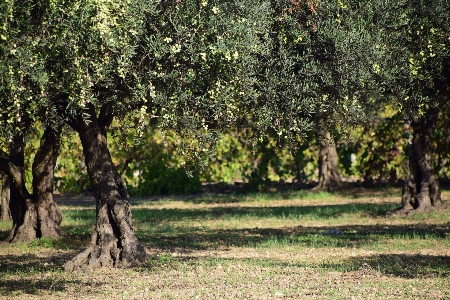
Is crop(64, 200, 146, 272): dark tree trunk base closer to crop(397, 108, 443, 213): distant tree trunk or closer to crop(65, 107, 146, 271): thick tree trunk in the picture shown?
crop(65, 107, 146, 271): thick tree trunk

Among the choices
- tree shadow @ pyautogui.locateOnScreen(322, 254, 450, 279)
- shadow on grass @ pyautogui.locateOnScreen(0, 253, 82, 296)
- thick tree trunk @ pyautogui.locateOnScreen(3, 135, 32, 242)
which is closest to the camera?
shadow on grass @ pyautogui.locateOnScreen(0, 253, 82, 296)

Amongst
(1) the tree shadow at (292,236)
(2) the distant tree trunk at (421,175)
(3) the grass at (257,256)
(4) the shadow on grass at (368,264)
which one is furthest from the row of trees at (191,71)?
(2) the distant tree trunk at (421,175)

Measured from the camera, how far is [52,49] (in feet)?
34.8

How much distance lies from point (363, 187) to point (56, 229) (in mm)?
14924

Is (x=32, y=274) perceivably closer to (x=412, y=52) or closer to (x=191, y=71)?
(x=191, y=71)

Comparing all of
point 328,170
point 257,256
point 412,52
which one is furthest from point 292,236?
point 328,170

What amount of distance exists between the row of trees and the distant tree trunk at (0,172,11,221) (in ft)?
11.6

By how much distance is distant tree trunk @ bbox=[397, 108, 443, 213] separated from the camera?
20.6 m

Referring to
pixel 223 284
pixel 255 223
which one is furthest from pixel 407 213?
pixel 223 284

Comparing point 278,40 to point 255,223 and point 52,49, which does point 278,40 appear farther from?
point 255,223

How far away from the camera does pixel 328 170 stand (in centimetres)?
2809

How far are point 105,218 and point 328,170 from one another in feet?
51.2

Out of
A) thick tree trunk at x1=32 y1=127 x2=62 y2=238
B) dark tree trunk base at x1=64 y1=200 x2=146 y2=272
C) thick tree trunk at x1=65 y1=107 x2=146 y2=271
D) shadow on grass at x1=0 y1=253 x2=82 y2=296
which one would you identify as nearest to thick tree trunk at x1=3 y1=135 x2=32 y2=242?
thick tree trunk at x1=32 y1=127 x2=62 y2=238

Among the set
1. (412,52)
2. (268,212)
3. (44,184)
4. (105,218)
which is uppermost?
(412,52)
